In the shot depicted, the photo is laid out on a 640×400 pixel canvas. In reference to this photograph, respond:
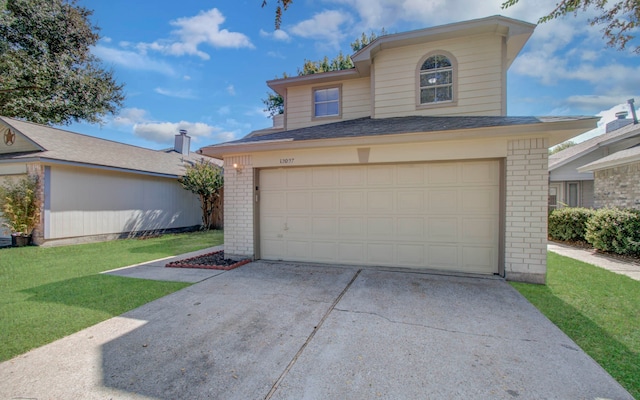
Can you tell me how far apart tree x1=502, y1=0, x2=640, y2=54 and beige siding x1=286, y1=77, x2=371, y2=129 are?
500cm

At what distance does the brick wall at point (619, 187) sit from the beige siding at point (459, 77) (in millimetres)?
6475

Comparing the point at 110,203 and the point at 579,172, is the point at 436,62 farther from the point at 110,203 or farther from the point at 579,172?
the point at 110,203

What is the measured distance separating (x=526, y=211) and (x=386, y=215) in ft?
8.35

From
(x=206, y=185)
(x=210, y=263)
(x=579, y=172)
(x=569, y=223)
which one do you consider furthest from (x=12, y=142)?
(x=579, y=172)

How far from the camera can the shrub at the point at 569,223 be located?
9195 mm

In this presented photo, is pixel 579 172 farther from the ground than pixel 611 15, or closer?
closer

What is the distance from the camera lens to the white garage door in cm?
559

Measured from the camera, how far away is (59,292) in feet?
15.4

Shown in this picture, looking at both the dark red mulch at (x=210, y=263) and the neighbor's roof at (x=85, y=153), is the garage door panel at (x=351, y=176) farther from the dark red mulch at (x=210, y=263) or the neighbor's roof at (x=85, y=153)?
the neighbor's roof at (x=85, y=153)

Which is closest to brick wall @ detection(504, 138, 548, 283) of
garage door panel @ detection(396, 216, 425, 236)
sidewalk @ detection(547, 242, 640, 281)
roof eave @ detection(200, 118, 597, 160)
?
roof eave @ detection(200, 118, 597, 160)

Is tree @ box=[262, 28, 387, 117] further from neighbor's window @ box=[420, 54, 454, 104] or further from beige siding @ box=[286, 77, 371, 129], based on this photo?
neighbor's window @ box=[420, 54, 454, 104]

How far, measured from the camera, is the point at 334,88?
9.04 m

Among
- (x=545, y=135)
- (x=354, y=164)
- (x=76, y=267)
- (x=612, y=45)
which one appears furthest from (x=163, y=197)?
(x=612, y=45)

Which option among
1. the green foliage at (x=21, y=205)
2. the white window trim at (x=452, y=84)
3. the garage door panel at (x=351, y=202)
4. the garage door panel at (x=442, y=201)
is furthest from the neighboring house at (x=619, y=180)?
the green foliage at (x=21, y=205)
